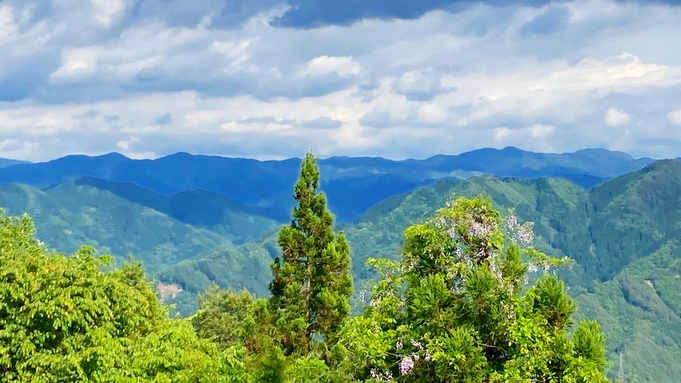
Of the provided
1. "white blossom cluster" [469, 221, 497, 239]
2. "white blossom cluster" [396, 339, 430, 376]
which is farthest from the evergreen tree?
"white blossom cluster" [469, 221, 497, 239]

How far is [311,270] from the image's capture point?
113 feet

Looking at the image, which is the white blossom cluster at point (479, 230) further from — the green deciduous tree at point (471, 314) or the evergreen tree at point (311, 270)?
the evergreen tree at point (311, 270)

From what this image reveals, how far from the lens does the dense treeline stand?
1545 cm

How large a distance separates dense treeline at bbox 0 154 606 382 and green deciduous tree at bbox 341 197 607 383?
0.08 feet

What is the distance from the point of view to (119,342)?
19.3 metres

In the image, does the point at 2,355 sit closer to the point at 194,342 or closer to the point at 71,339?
the point at 71,339

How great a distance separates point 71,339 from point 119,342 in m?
1.31

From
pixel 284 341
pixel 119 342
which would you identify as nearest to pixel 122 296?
pixel 119 342

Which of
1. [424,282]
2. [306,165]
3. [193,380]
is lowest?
[193,380]

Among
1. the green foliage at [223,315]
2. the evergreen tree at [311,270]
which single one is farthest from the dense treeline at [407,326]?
the green foliage at [223,315]

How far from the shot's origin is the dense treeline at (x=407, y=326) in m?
15.4

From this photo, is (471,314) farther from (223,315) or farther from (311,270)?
(223,315)

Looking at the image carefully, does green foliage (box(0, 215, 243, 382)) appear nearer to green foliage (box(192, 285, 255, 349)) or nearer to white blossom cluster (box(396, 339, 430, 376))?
white blossom cluster (box(396, 339, 430, 376))

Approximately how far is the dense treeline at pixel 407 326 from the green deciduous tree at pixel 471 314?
0.08 feet
